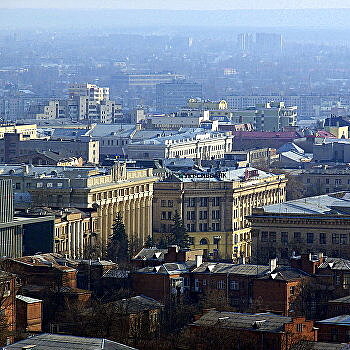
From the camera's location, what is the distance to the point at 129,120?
167 metres

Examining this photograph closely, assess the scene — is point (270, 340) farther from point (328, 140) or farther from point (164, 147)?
point (328, 140)

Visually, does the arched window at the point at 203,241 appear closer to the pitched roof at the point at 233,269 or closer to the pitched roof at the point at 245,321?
the pitched roof at the point at 233,269

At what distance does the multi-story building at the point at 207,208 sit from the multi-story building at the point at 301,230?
10553 mm

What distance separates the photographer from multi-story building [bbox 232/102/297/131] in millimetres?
163250

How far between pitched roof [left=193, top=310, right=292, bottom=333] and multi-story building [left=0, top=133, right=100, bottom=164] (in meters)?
63.5

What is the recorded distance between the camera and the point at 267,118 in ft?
541

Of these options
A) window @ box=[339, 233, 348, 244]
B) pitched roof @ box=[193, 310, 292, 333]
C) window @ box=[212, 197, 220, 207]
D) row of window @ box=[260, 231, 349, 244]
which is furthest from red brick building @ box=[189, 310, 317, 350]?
window @ box=[212, 197, 220, 207]

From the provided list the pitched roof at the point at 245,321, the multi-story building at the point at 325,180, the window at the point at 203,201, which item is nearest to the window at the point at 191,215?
the window at the point at 203,201

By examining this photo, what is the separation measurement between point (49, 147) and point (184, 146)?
940 cm

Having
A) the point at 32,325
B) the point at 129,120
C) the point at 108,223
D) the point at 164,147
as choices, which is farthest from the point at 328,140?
the point at 32,325

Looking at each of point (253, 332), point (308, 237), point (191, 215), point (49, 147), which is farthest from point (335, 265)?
point (49, 147)

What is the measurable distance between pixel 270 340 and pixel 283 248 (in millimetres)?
23715

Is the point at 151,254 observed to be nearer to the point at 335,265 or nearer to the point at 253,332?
the point at 335,265

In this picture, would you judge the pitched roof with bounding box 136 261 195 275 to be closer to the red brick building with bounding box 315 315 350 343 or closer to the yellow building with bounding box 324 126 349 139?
the red brick building with bounding box 315 315 350 343
